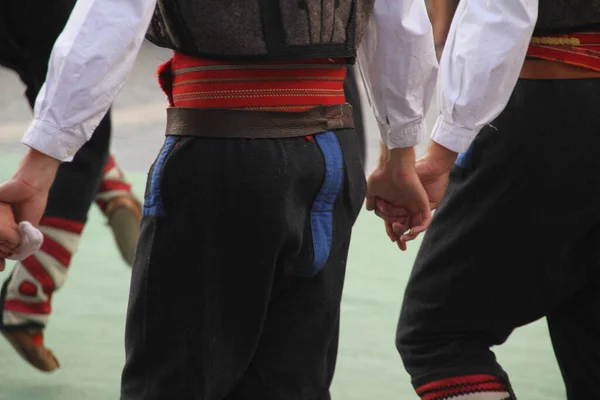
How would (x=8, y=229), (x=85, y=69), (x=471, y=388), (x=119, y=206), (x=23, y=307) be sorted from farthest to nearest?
(x=119, y=206) < (x=23, y=307) < (x=471, y=388) < (x=8, y=229) < (x=85, y=69)

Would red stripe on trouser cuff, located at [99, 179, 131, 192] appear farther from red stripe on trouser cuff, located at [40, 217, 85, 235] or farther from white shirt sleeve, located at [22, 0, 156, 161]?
white shirt sleeve, located at [22, 0, 156, 161]

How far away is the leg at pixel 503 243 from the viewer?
2.13 m

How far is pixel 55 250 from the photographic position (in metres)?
3.13

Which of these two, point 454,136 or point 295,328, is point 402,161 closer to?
point 454,136

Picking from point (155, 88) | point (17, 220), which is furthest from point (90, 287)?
point (155, 88)

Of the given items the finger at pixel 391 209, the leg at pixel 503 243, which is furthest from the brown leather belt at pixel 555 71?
the finger at pixel 391 209

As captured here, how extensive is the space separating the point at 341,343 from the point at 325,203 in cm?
197

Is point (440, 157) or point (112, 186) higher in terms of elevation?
point (440, 157)

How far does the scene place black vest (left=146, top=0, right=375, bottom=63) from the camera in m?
1.75

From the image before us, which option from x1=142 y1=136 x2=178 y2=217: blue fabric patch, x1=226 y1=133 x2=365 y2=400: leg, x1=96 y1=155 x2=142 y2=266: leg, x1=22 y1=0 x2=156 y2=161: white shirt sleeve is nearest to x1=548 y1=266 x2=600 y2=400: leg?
x1=226 y1=133 x2=365 y2=400: leg

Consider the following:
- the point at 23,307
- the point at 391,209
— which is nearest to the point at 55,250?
the point at 23,307

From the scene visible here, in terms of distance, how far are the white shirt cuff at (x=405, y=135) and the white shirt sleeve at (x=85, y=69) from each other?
58 cm

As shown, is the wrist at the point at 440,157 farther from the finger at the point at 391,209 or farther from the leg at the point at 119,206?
the leg at the point at 119,206

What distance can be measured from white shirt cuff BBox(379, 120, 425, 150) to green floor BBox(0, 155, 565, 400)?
1375 millimetres
